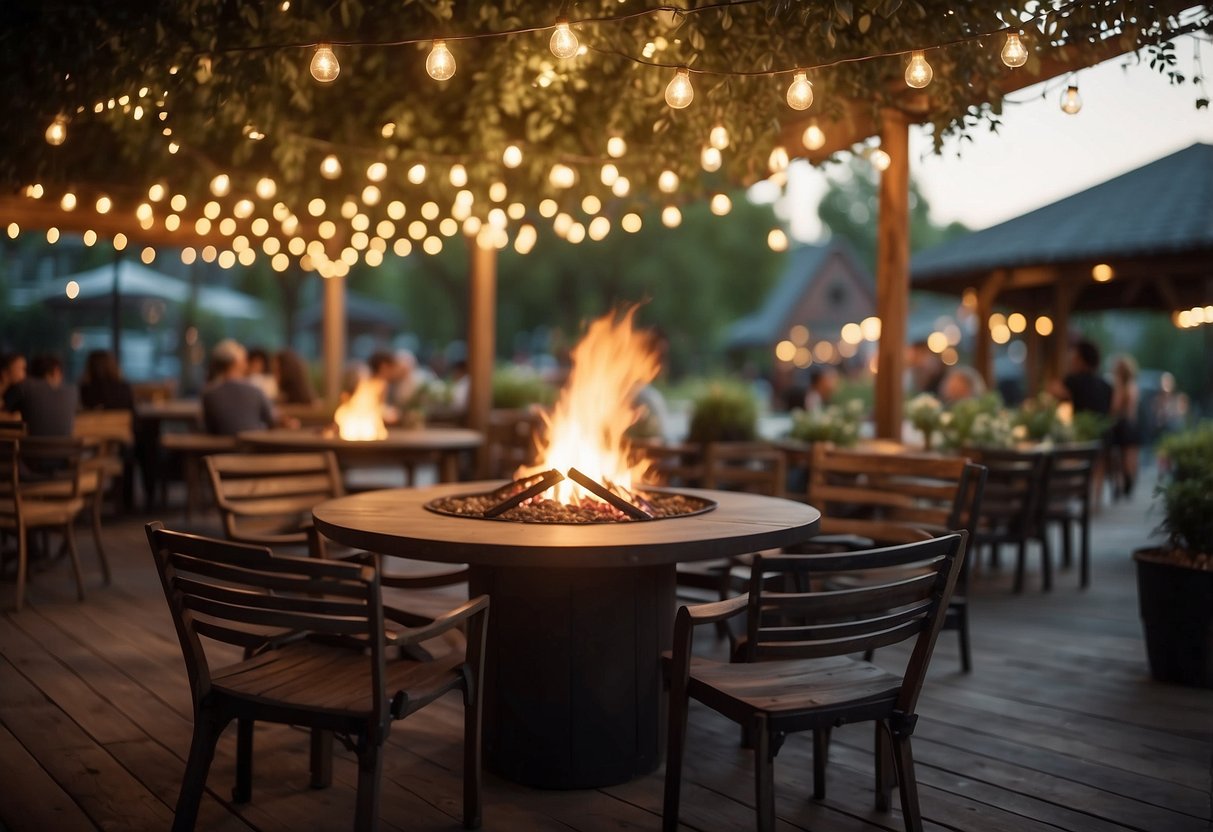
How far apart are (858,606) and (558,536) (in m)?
0.87

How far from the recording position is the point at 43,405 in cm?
672

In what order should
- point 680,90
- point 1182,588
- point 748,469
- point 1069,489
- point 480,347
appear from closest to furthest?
1. point 680,90
2. point 1182,588
3. point 748,469
4. point 1069,489
5. point 480,347

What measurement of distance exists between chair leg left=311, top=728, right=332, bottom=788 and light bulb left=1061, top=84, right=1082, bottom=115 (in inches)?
150

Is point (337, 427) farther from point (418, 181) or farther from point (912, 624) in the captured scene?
point (912, 624)

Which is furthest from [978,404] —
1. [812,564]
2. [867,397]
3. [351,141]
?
[867,397]

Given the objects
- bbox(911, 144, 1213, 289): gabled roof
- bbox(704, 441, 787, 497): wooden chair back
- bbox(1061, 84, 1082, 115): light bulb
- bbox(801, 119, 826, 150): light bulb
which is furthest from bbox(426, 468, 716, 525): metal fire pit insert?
bbox(911, 144, 1213, 289): gabled roof

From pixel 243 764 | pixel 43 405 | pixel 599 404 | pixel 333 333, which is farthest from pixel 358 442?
pixel 333 333

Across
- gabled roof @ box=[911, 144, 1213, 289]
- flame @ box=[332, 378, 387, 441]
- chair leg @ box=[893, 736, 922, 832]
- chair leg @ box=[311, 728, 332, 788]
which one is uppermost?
gabled roof @ box=[911, 144, 1213, 289]

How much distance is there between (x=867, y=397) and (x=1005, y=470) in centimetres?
964

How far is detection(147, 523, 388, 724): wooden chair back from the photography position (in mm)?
2477

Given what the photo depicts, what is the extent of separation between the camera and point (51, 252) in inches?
779

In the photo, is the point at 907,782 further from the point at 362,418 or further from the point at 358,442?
the point at 362,418

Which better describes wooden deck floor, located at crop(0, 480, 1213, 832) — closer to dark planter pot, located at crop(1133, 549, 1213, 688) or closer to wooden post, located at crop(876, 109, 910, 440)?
dark planter pot, located at crop(1133, 549, 1213, 688)

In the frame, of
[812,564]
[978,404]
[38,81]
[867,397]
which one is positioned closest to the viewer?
[812,564]
